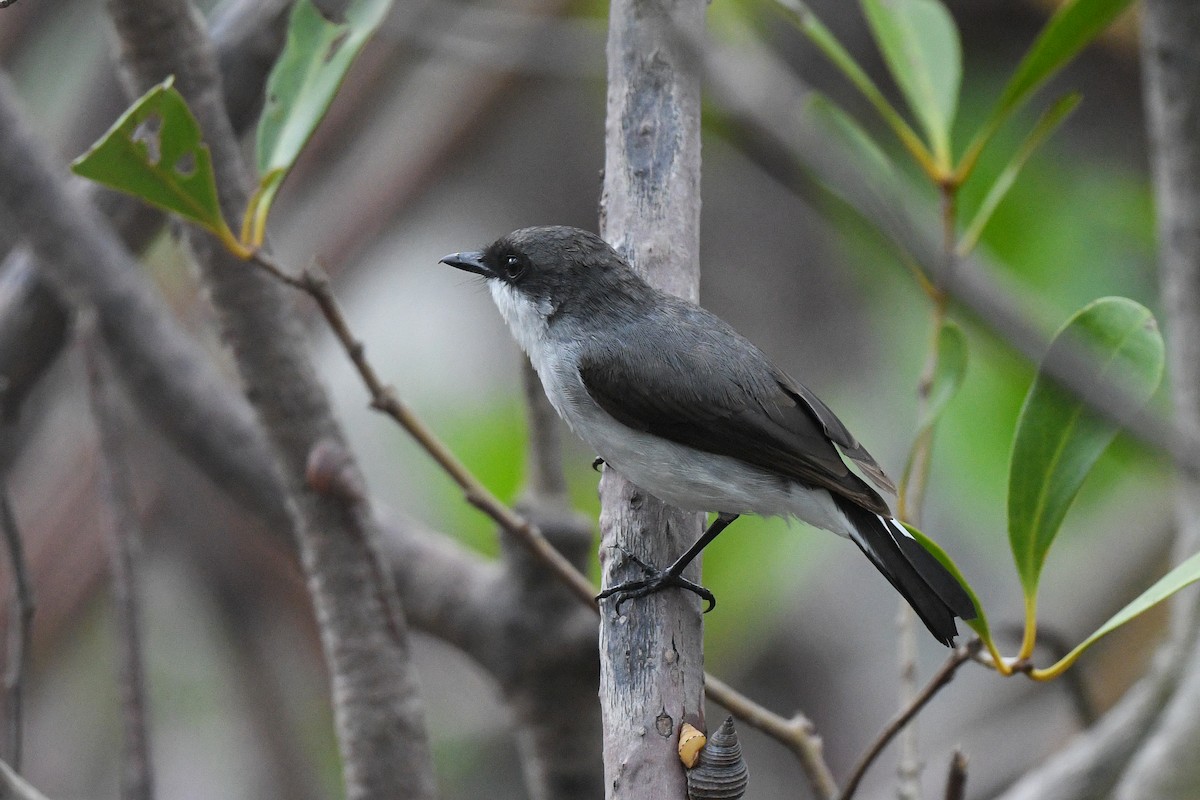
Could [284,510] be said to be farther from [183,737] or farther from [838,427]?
[183,737]

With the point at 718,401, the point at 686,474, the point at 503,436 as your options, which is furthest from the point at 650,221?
the point at 503,436

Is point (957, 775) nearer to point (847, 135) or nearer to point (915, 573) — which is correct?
point (915, 573)

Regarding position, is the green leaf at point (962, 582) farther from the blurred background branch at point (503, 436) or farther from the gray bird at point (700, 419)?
the blurred background branch at point (503, 436)

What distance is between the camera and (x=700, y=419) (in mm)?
2283

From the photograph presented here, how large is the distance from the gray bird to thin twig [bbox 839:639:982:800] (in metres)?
0.31

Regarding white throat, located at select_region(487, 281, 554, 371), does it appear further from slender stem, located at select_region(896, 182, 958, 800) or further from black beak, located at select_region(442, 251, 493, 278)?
slender stem, located at select_region(896, 182, 958, 800)

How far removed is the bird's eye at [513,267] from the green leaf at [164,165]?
0.84 meters

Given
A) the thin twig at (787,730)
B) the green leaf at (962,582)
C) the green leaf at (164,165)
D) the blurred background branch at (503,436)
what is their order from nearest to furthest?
1. the green leaf at (962,582)
2. the green leaf at (164,165)
3. the thin twig at (787,730)
4. the blurred background branch at (503,436)

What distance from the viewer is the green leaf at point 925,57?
244cm

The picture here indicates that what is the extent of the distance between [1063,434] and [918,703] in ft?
1.45

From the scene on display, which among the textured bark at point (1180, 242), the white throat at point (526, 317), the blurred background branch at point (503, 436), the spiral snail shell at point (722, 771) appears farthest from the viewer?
the blurred background branch at point (503, 436)

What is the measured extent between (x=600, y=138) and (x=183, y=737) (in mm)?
3332

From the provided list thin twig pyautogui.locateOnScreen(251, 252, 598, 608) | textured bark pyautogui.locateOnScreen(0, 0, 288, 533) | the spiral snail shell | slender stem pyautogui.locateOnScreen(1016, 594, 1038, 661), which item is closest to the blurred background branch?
textured bark pyautogui.locateOnScreen(0, 0, 288, 533)

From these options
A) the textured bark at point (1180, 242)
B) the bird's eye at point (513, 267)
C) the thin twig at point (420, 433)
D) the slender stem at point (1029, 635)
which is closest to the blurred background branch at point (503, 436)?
the textured bark at point (1180, 242)
